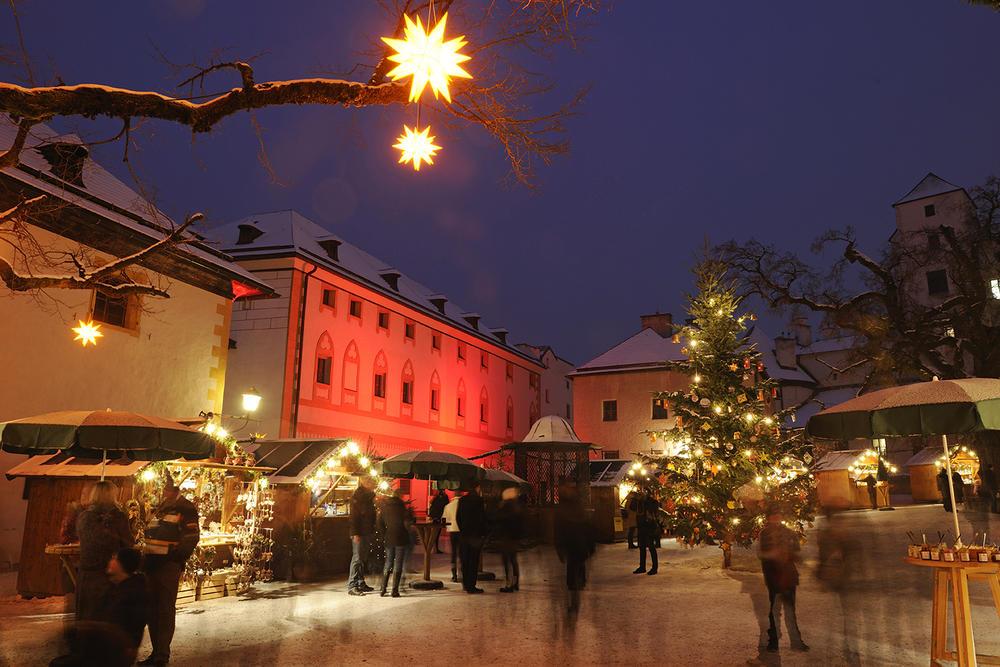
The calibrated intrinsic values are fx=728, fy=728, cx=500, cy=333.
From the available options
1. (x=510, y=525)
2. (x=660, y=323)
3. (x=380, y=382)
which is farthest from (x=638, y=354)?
(x=510, y=525)

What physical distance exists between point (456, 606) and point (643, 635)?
11.8 feet

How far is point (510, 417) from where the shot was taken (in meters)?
49.1

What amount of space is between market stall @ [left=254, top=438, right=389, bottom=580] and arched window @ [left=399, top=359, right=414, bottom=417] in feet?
61.5

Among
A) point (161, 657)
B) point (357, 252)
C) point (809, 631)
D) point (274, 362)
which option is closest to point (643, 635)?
point (809, 631)

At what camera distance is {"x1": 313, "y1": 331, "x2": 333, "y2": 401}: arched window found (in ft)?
97.7

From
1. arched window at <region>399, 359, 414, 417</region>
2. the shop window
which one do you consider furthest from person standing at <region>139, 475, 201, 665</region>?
arched window at <region>399, 359, 414, 417</region>

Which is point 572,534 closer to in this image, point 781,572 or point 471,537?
point 471,537

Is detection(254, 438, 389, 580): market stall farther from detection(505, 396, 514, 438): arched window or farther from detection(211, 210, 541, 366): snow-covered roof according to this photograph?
detection(505, 396, 514, 438): arched window

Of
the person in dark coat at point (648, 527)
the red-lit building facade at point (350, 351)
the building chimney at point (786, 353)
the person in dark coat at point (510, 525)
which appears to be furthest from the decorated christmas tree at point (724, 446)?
the building chimney at point (786, 353)

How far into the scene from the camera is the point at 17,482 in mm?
15312

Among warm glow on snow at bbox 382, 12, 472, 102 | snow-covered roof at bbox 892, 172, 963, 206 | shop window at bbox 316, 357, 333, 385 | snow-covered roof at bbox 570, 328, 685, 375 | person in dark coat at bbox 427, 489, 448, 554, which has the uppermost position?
snow-covered roof at bbox 892, 172, 963, 206

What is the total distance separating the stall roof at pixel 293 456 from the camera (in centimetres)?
1492

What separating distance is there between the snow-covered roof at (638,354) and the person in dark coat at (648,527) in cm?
2791

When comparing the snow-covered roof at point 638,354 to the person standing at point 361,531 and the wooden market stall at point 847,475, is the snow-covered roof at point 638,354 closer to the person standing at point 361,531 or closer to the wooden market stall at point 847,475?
the wooden market stall at point 847,475
